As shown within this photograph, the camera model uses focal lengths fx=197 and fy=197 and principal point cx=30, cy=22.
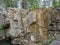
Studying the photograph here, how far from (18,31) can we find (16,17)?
1.34 m

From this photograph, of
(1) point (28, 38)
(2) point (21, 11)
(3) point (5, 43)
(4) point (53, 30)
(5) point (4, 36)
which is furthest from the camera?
(5) point (4, 36)

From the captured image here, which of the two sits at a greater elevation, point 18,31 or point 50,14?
point 50,14

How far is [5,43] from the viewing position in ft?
61.5

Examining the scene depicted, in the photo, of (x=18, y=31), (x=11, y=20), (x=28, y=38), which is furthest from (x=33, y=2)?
(x=28, y=38)

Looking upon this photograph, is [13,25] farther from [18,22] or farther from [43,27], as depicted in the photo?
[43,27]

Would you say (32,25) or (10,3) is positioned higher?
(10,3)

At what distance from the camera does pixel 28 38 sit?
15484 millimetres

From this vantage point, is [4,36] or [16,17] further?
[4,36]

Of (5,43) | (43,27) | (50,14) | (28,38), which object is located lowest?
(5,43)

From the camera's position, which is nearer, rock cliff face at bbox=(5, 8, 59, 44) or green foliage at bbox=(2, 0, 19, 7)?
rock cliff face at bbox=(5, 8, 59, 44)

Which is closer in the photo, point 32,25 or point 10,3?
point 32,25

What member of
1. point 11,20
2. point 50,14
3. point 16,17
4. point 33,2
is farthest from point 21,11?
point 33,2

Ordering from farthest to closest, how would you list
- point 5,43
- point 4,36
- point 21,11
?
point 4,36 → point 5,43 → point 21,11

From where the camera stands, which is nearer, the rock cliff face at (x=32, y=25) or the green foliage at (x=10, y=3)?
the rock cliff face at (x=32, y=25)
